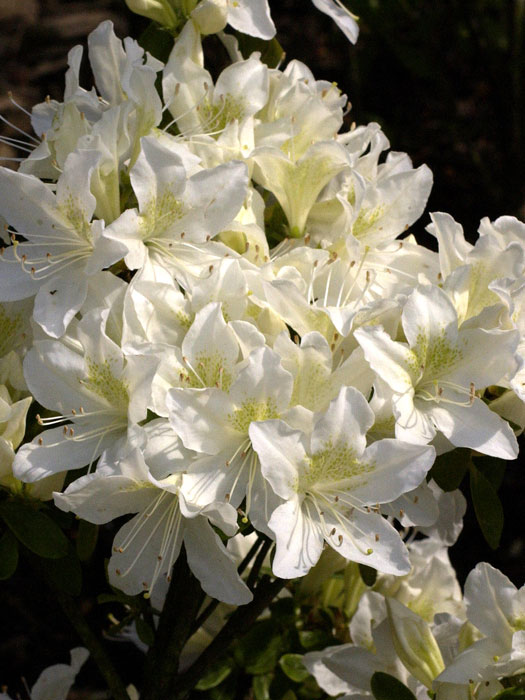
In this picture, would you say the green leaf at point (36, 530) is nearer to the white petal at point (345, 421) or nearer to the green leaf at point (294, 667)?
the white petal at point (345, 421)

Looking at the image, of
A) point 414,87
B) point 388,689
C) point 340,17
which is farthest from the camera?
point 414,87

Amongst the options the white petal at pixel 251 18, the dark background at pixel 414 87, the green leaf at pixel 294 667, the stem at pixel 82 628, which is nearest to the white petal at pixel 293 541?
the stem at pixel 82 628

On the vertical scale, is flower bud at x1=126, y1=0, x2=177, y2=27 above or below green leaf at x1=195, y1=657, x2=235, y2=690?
above

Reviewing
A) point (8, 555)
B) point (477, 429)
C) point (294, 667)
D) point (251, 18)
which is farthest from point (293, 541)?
point (251, 18)

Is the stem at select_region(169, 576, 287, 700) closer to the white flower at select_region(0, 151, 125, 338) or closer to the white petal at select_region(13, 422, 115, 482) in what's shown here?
the white petal at select_region(13, 422, 115, 482)

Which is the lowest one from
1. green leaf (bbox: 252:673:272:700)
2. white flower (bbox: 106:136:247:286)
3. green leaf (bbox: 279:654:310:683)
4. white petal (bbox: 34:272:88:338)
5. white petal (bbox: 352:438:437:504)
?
green leaf (bbox: 252:673:272:700)

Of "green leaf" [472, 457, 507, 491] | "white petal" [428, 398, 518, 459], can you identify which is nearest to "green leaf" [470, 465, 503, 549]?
"green leaf" [472, 457, 507, 491]

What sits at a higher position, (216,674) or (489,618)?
(489,618)

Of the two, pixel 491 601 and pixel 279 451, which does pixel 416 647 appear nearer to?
pixel 491 601
